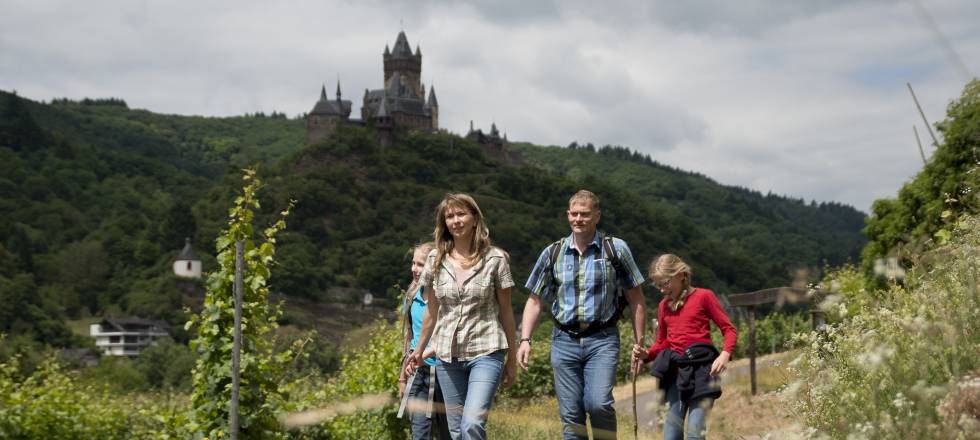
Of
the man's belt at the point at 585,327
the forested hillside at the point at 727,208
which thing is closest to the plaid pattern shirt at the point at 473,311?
the man's belt at the point at 585,327

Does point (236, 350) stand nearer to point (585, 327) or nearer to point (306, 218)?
point (585, 327)

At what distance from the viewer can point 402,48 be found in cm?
15788

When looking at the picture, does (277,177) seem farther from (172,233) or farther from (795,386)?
(795,386)

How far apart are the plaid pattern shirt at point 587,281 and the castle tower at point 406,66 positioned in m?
151

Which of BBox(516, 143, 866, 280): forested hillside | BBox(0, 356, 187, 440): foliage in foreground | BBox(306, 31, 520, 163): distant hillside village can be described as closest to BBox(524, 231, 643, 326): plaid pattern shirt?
BBox(0, 356, 187, 440): foliage in foreground

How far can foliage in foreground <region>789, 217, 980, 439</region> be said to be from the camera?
235cm

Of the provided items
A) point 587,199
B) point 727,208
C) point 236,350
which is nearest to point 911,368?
point 587,199

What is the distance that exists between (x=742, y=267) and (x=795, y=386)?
329 feet

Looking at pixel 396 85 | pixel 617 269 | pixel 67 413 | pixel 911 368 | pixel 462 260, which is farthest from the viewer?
pixel 396 85

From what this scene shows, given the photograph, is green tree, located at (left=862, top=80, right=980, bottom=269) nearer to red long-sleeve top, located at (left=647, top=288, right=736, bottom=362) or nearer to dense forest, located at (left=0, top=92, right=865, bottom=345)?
red long-sleeve top, located at (left=647, top=288, right=736, bottom=362)

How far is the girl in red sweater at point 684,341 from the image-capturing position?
574 cm

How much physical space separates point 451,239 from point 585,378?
989mm

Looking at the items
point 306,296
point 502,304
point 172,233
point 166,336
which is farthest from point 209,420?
point 172,233

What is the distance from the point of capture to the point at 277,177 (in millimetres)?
138250
